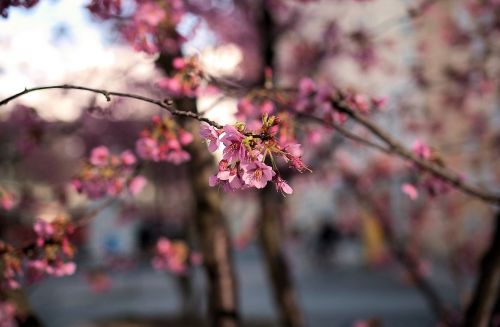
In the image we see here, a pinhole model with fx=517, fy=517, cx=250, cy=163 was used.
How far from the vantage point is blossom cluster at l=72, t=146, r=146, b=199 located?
3.40m

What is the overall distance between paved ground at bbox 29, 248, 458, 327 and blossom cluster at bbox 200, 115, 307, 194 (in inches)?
371

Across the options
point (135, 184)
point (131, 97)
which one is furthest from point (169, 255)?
point (131, 97)

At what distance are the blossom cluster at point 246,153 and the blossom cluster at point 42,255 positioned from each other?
160 cm

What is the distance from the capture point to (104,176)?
3.45 meters

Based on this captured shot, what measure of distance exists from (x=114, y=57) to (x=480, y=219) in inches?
401

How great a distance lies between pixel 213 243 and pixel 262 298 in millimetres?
9827

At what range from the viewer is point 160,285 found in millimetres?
16469

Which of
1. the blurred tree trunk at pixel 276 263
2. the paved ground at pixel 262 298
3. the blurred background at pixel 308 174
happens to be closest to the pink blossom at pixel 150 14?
the blurred background at pixel 308 174

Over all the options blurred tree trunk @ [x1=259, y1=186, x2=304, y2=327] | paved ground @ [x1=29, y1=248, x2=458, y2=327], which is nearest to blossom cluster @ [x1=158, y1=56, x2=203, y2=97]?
blurred tree trunk @ [x1=259, y1=186, x2=304, y2=327]

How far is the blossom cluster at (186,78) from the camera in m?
3.03

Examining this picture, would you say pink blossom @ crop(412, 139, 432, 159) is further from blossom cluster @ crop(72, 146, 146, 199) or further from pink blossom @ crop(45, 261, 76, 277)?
pink blossom @ crop(45, 261, 76, 277)

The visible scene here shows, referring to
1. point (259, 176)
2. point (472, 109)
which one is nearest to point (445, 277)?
point (472, 109)

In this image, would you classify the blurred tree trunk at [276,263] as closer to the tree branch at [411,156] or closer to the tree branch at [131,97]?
the tree branch at [411,156]

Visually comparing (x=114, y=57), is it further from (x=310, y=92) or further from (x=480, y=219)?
(x=480, y=219)
